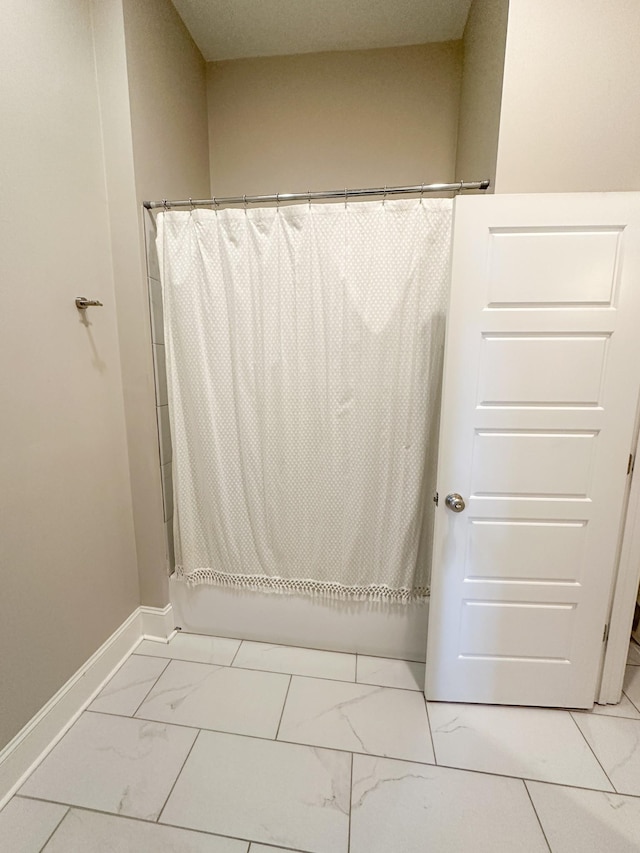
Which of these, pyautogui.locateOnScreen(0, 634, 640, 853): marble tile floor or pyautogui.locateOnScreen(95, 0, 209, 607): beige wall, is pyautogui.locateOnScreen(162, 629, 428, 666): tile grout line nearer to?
pyautogui.locateOnScreen(0, 634, 640, 853): marble tile floor

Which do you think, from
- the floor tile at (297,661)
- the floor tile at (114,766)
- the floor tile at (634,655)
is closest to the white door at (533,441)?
the floor tile at (297,661)

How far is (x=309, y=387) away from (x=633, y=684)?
6.10 feet

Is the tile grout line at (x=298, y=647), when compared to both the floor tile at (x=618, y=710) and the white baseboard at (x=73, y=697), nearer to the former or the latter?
the white baseboard at (x=73, y=697)

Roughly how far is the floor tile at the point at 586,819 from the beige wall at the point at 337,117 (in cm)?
263

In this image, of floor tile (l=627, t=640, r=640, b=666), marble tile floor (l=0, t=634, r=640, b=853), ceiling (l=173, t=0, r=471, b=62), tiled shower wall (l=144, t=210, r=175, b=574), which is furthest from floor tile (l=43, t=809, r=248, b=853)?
ceiling (l=173, t=0, r=471, b=62)

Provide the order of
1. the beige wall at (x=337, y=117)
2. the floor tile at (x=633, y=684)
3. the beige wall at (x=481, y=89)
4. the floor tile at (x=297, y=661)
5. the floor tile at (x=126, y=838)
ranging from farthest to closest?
the beige wall at (x=337, y=117) → the floor tile at (x=297, y=661) → the floor tile at (x=633, y=684) → the beige wall at (x=481, y=89) → the floor tile at (x=126, y=838)

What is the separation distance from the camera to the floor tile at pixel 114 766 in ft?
3.57

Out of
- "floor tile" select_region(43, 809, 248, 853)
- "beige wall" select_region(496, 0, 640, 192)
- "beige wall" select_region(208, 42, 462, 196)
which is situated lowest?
"floor tile" select_region(43, 809, 248, 853)

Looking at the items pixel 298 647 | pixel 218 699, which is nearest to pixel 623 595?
pixel 298 647

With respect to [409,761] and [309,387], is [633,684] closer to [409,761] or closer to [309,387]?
[409,761]

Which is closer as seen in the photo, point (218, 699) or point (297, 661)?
point (218, 699)

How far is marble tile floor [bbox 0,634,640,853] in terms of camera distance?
1.01 m

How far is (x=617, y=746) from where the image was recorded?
1.26 metres

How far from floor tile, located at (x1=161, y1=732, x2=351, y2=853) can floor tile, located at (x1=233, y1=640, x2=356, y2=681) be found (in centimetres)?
32
